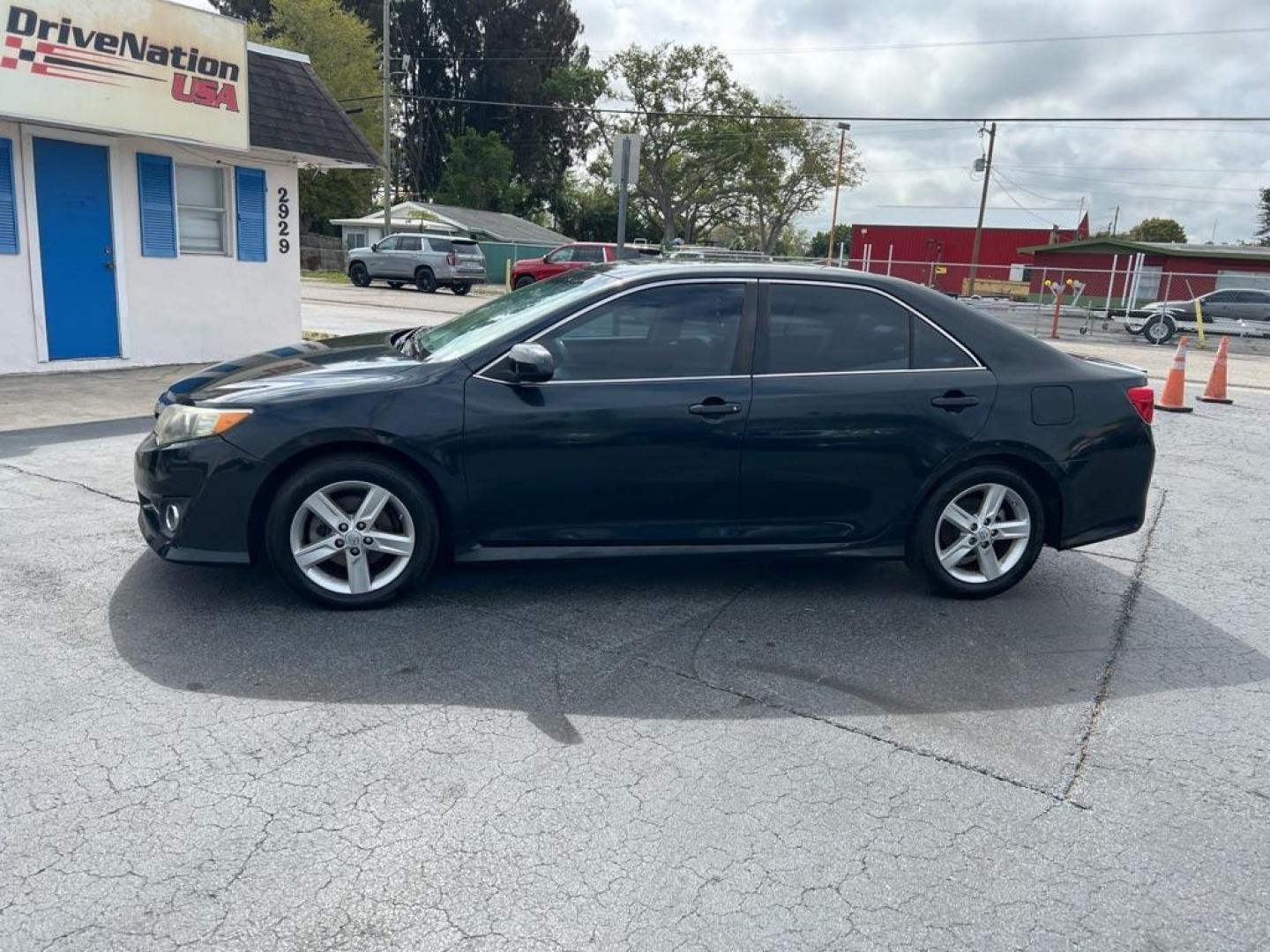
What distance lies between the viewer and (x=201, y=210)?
38.6ft

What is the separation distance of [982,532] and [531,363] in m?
2.38

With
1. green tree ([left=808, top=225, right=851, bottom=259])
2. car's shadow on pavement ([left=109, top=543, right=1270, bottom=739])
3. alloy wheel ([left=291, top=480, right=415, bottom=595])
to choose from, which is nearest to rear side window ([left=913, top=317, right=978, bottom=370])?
car's shadow on pavement ([left=109, top=543, right=1270, bottom=739])

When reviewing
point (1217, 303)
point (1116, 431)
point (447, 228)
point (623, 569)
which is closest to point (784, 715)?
point (623, 569)

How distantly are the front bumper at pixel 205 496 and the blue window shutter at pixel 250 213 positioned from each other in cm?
861

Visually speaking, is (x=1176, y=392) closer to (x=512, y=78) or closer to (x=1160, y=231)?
(x=512, y=78)

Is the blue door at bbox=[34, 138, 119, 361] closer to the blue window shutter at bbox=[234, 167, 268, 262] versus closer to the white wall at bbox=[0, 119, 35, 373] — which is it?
the white wall at bbox=[0, 119, 35, 373]

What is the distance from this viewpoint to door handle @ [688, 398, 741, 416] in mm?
4551

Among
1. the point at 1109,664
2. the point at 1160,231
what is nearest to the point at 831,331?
the point at 1109,664

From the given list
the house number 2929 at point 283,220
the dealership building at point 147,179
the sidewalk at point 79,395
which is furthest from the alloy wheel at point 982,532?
the house number 2929 at point 283,220

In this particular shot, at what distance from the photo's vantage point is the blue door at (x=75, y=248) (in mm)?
10156

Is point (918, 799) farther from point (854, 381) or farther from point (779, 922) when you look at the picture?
point (854, 381)

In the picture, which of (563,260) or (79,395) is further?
(563,260)

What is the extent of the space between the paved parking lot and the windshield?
1144mm

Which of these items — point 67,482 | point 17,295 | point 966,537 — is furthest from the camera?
point 17,295
